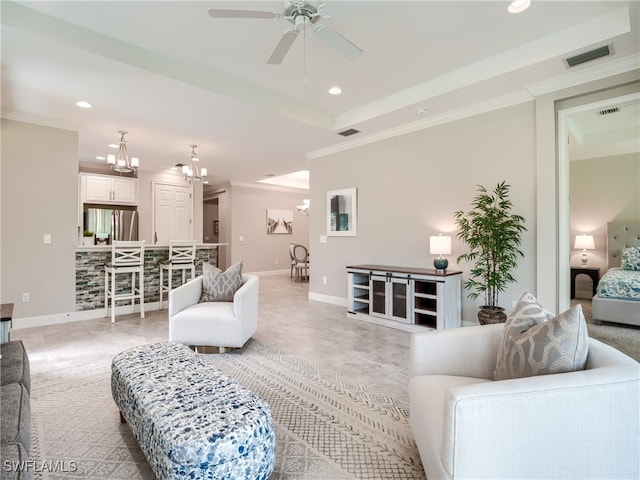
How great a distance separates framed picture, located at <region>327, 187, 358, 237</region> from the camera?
520 cm

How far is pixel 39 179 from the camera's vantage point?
409 centimetres

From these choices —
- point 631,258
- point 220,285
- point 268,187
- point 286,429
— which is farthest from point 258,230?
point 631,258

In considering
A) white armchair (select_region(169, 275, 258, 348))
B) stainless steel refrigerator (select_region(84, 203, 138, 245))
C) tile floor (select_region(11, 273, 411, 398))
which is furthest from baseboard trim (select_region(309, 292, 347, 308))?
stainless steel refrigerator (select_region(84, 203, 138, 245))

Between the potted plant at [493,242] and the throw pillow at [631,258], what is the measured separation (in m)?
2.70

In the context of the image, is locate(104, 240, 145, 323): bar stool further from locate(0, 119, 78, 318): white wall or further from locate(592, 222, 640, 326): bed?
locate(592, 222, 640, 326): bed

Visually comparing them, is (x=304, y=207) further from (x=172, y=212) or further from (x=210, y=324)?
(x=210, y=324)

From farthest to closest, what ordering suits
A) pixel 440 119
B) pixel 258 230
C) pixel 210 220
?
pixel 210 220 → pixel 258 230 → pixel 440 119

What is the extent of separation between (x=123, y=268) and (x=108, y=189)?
311 centimetres

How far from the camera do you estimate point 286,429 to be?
1906 millimetres

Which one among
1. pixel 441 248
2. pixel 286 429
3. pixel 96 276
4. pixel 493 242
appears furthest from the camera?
pixel 96 276

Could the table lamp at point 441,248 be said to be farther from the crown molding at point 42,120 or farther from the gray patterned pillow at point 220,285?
the crown molding at point 42,120

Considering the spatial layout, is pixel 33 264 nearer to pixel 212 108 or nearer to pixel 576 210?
pixel 212 108

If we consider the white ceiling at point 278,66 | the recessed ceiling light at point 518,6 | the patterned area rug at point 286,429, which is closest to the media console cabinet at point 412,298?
the patterned area rug at point 286,429

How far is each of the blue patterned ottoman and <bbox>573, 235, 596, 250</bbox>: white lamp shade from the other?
6.26m
